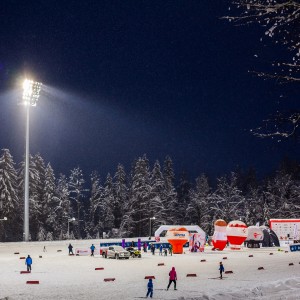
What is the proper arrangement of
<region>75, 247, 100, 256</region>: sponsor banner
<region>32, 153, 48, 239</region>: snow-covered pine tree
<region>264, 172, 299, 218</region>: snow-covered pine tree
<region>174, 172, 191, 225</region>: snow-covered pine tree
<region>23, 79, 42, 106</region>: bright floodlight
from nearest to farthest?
<region>75, 247, 100, 256</region>: sponsor banner → <region>23, 79, 42, 106</region>: bright floodlight → <region>32, 153, 48, 239</region>: snow-covered pine tree → <region>264, 172, 299, 218</region>: snow-covered pine tree → <region>174, 172, 191, 225</region>: snow-covered pine tree

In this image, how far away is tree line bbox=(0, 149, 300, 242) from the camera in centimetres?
8462

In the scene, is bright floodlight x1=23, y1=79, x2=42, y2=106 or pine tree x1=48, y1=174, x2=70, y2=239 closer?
bright floodlight x1=23, y1=79, x2=42, y2=106

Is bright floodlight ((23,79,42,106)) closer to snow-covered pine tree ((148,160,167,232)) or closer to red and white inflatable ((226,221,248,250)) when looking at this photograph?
red and white inflatable ((226,221,248,250))

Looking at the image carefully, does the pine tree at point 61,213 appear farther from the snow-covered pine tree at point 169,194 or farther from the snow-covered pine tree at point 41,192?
the snow-covered pine tree at point 169,194

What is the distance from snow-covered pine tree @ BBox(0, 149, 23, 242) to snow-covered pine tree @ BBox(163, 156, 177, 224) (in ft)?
100

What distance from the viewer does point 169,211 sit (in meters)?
101

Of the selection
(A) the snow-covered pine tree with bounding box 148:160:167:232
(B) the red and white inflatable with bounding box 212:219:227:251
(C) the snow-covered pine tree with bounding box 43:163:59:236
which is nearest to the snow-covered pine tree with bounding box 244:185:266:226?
(A) the snow-covered pine tree with bounding box 148:160:167:232

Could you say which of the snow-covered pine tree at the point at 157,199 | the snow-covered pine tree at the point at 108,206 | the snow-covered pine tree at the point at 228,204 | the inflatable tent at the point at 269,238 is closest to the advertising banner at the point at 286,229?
the inflatable tent at the point at 269,238

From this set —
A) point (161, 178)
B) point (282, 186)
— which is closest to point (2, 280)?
point (161, 178)

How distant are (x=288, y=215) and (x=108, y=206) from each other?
123 ft

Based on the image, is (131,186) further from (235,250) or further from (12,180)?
(235,250)

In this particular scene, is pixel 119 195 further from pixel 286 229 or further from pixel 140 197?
pixel 286 229

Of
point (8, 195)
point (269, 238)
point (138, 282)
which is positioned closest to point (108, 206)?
point (8, 195)

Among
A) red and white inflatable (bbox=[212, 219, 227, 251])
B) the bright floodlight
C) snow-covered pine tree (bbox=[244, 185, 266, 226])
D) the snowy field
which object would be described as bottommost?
the snowy field
